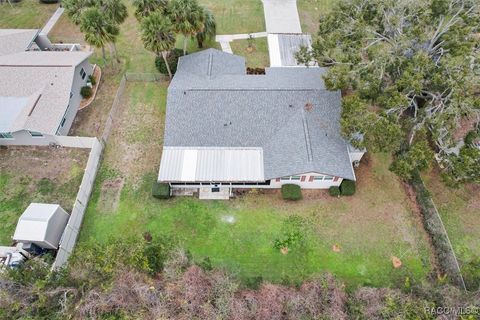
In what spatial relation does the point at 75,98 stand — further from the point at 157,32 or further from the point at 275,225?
the point at 275,225

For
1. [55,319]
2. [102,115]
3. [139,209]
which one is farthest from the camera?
[102,115]

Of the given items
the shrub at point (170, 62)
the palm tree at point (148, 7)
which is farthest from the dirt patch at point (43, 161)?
the palm tree at point (148, 7)

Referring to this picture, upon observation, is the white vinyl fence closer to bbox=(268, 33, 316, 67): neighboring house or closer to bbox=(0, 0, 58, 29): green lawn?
bbox=(268, 33, 316, 67): neighboring house

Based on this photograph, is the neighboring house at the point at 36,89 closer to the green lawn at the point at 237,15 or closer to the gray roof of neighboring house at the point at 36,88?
the gray roof of neighboring house at the point at 36,88

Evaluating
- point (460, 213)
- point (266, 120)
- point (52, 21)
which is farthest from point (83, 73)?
point (460, 213)

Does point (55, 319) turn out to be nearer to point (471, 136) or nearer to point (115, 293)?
point (115, 293)

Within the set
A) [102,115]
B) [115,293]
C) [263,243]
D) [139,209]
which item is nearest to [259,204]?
[263,243]

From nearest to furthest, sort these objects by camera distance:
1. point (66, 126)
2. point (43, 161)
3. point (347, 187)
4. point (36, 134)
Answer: point (347, 187)
point (36, 134)
point (43, 161)
point (66, 126)
